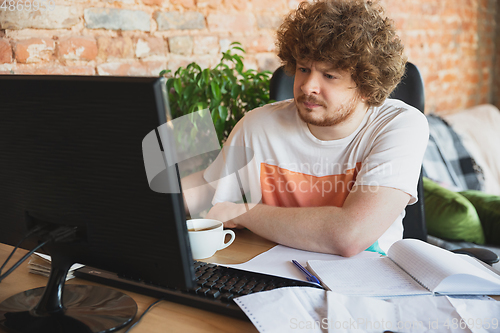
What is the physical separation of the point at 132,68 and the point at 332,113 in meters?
0.83

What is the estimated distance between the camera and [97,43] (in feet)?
5.04

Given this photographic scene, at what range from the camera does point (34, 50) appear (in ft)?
4.52

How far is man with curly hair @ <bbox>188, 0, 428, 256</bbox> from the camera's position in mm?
1084

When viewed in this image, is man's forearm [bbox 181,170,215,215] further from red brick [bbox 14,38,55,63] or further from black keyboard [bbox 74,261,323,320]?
red brick [bbox 14,38,55,63]

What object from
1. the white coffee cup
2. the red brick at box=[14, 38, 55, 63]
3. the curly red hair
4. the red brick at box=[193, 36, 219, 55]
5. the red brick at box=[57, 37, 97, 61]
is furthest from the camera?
the red brick at box=[193, 36, 219, 55]

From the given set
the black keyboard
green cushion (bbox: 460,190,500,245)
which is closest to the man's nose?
the black keyboard

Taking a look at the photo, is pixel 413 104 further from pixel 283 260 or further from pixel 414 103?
pixel 283 260

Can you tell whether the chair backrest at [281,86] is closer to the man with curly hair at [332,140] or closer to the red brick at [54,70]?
the man with curly hair at [332,140]

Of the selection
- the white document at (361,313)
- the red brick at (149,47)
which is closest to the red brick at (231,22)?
the red brick at (149,47)

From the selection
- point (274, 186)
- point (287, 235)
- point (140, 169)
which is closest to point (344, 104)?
point (274, 186)

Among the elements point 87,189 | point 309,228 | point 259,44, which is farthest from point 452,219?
point 87,189

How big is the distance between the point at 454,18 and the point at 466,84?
0.59 metres

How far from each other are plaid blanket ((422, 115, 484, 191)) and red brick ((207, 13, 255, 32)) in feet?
4.22

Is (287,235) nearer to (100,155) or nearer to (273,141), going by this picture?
(273,141)
